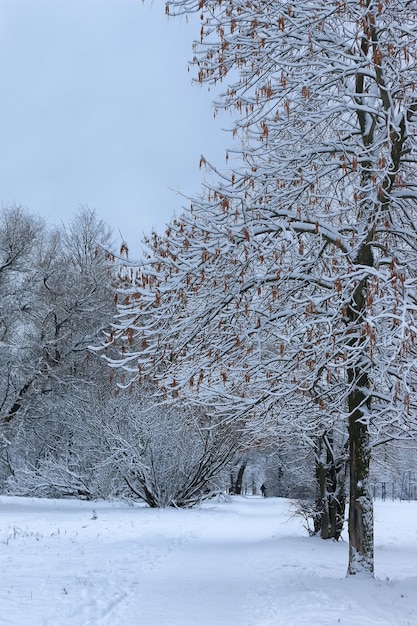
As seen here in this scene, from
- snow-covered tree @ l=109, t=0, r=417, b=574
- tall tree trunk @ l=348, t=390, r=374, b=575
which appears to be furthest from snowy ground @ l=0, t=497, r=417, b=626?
snow-covered tree @ l=109, t=0, r=417, b=574

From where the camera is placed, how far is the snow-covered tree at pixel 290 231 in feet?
22.1

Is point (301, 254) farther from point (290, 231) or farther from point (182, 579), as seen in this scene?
point (182, 579)

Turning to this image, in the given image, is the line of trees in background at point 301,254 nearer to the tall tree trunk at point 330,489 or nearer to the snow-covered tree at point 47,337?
the tall tree trunk at point 330,489

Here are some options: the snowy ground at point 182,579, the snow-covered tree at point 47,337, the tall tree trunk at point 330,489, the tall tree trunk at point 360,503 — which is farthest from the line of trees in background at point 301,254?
the snow-covered tree at point 47,337

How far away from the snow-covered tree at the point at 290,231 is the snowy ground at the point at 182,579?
1300mm

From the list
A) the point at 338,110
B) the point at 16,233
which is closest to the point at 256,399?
the point at 338,110

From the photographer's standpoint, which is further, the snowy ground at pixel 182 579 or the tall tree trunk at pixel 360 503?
the tall tree trunk at pixel 360 503

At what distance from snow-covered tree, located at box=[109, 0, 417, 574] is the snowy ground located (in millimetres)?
1300

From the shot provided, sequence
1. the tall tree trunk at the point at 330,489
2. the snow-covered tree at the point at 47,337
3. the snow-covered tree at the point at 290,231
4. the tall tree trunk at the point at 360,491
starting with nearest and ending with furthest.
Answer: the snow-covered tree at the point at 290,231 < the tall tree trunk at the point at 360,491 < the tall tree trunk at the point at 330,489 < the snow-covered tree at the point at 47,337

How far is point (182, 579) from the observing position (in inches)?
334

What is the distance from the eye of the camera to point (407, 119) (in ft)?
23.6

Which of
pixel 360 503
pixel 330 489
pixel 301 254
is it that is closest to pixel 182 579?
pixel 360 503

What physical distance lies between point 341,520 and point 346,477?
1171mm

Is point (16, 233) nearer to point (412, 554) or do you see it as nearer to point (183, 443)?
point (183, 443)
